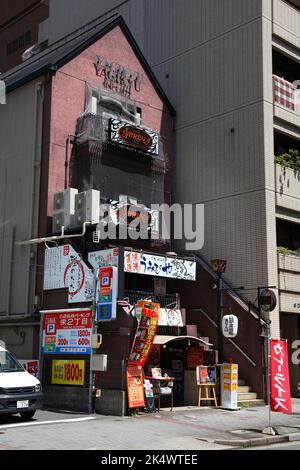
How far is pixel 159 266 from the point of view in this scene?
62.8 ft

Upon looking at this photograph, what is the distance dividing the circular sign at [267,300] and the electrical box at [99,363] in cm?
578

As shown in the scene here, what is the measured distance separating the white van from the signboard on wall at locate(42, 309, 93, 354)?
1.62 m

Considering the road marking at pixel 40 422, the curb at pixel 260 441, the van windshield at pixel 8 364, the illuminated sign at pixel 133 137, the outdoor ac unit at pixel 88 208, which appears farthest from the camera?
the illuminated sign at pixel 133 137

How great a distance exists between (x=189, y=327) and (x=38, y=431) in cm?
818

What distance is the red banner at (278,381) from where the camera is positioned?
13.2 meters

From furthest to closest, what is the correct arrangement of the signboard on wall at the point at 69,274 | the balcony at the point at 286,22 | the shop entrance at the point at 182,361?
the balcony at the point at 286,22 < the shop entrance at the point at 182,361 < the signboard on wall at the point at 69,274

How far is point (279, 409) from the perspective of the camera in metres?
13.2

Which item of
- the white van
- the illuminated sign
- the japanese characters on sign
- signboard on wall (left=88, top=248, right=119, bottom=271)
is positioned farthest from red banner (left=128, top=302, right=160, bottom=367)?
the japanese characters on sign

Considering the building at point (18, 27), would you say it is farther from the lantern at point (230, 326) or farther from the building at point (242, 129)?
the lantern at point (230, 326)

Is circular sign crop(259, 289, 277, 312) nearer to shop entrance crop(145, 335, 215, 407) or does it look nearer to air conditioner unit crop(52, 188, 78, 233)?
shop entrance crop(145, 335, 215, 407)

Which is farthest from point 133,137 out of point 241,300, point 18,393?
point 18,393

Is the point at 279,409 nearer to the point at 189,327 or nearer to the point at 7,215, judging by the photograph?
the point at 189,327

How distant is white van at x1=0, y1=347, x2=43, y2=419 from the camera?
13430 millimetres

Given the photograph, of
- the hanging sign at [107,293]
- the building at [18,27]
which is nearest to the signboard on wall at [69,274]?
the hanging sign at [107,293]
